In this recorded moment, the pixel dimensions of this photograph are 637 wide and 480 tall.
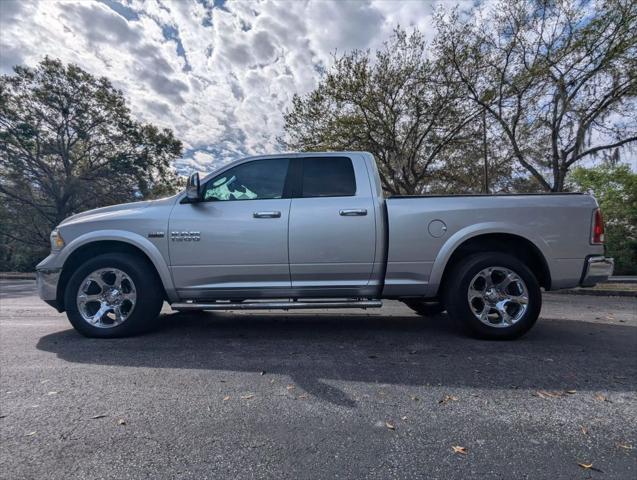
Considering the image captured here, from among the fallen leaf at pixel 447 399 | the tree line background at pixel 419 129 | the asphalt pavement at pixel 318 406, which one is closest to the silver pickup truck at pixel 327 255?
the asphalt pavement at pixel 318 406

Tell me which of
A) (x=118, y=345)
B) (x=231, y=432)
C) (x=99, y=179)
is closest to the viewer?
(x=231, y=432)

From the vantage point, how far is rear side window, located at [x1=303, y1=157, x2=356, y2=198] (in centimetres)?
385

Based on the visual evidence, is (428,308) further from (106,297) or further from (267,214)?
(106,297)

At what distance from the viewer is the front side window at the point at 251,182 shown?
3871 millimetres

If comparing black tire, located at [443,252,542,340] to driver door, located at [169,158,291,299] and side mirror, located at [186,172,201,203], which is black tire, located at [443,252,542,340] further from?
side mirror, located at [186,172,201,203]

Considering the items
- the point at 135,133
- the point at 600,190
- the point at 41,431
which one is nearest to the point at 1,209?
the point at 135,133

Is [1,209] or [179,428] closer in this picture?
[179,428]

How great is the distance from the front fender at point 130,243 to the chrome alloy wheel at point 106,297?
33cm

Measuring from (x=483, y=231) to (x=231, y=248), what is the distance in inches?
108

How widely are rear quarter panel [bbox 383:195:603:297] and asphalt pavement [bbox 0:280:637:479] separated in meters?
0.73

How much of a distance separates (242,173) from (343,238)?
1.45 metres

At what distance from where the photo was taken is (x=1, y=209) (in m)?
→ 21.2

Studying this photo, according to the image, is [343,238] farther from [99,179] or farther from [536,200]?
[99,179]

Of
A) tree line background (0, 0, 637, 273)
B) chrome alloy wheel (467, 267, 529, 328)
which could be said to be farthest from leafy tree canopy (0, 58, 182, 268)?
chrome alloy wheel (467, 267, 529, 328)
